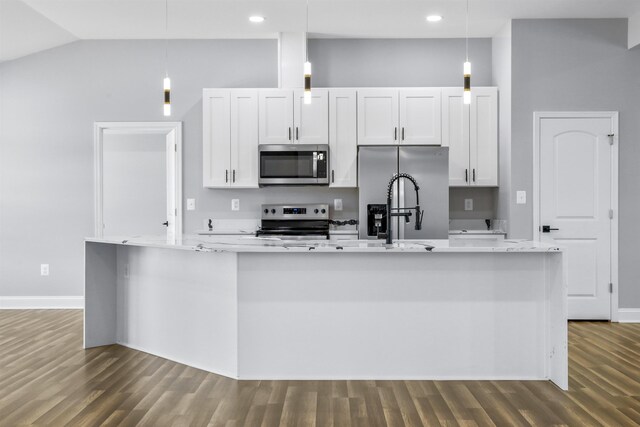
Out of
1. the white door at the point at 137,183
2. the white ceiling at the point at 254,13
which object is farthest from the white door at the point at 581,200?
the white door at the point at 137,183

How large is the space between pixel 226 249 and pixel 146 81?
3.36m

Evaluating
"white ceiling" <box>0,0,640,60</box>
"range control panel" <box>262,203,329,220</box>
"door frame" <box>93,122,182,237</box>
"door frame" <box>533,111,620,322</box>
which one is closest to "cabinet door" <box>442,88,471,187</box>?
"door frame" <box>533,111,620,322</box>

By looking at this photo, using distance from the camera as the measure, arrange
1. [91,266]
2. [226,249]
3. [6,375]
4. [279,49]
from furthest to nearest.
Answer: [279,49] → [91,266] → [6,375] → [226,249]

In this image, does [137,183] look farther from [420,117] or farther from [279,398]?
[279,398]

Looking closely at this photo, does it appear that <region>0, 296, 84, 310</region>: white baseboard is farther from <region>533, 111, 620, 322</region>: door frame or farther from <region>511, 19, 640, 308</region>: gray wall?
<region>533, 111, 620, 322</region>: door frame

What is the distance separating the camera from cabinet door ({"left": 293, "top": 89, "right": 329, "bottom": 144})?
523 cm

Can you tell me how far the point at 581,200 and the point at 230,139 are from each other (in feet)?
11.6

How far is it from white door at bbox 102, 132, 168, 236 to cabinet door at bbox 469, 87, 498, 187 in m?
3.82

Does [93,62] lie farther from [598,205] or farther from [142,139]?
[598,205]

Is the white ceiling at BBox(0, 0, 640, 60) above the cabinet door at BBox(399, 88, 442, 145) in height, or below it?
above

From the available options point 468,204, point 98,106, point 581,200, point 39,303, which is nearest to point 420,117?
point 468,204

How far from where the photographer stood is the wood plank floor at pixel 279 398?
2568mm

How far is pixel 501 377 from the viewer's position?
10.3 ft

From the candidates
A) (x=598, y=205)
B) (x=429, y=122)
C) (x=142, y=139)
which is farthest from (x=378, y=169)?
(x=142, y=139)
